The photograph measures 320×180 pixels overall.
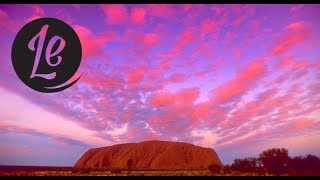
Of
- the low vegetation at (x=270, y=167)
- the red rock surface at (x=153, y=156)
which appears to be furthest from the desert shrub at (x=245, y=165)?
the red rock surface at (x=153, y=156)

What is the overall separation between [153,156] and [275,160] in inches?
1928

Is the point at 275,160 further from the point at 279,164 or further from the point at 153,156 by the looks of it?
the point at 153,156

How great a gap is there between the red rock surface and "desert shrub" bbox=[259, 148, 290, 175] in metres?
37.7

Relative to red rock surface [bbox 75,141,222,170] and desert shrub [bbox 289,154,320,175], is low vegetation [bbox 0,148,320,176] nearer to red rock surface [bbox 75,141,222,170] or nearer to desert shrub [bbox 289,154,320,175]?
desert shrub [bbox 289,154,320,175]

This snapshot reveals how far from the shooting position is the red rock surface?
7194 centimetres

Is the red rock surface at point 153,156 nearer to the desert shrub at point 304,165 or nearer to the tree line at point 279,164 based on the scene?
the tree line at point 279,164

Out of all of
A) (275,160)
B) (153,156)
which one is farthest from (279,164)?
(153,156)

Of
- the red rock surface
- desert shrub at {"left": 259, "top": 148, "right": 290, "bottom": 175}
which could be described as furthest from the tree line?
the red rock surface

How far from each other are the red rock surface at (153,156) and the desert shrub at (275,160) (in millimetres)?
37675

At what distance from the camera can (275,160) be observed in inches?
1191

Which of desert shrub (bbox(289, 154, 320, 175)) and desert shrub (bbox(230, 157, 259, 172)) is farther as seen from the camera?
desert shrub (bbox(230, 157, 259, 172))
